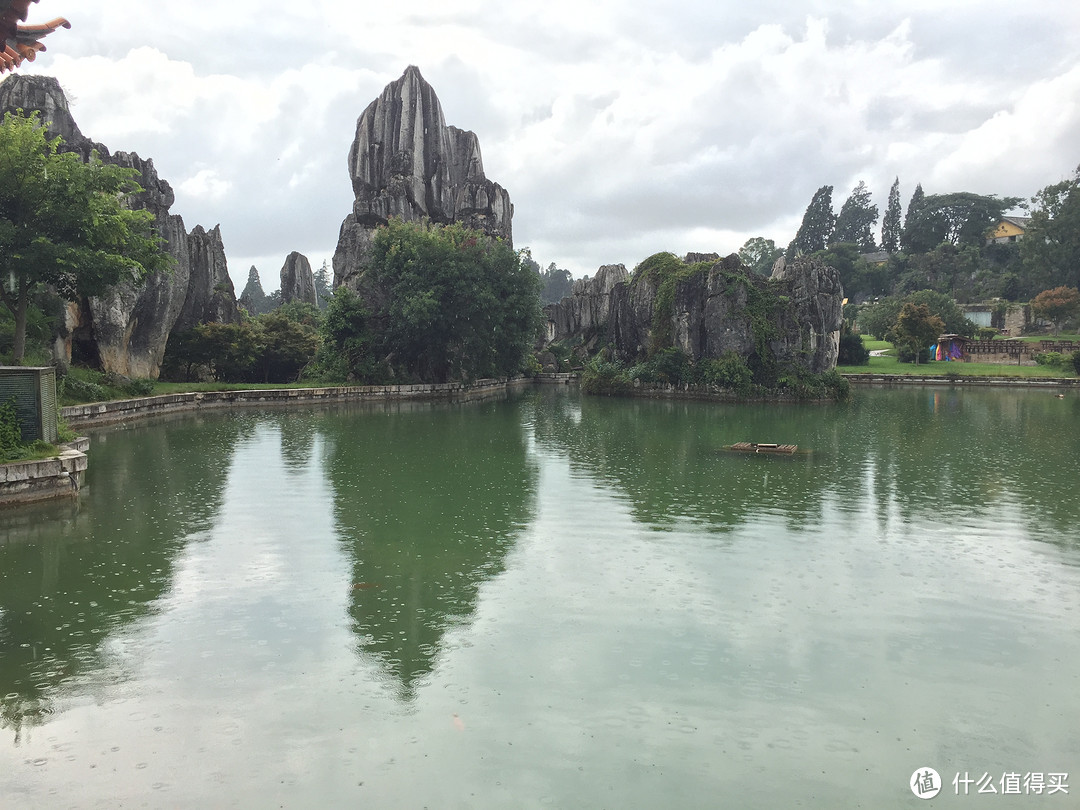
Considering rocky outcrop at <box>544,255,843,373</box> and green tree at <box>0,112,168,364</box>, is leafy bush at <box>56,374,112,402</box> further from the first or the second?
rocky outcrop at <box>544,255,843,373</box>

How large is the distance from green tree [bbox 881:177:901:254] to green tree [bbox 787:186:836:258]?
32.5 ft

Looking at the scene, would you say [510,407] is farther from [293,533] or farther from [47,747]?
[47,747]

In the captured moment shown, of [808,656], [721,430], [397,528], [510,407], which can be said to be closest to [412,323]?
[510,407]

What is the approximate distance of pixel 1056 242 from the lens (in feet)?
295

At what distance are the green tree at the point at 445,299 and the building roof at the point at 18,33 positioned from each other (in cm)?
3960

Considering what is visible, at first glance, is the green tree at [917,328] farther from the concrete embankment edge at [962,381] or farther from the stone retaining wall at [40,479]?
the stone retaining wall at [40,479]

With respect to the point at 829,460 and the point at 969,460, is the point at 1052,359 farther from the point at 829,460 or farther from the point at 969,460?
the point at 829,460

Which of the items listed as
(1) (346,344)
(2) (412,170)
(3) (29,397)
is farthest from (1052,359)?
(3) (29,397)

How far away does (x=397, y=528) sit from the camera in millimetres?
14930

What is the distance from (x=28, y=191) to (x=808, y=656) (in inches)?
1062

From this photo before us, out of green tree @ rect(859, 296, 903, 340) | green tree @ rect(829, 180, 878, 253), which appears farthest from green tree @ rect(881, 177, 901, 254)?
green tree @ rect(859, 296, 903, 340)

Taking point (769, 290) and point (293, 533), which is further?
point (769, 290)

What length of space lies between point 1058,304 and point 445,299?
6263 centimetres

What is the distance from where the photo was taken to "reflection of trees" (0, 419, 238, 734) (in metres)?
8.75
